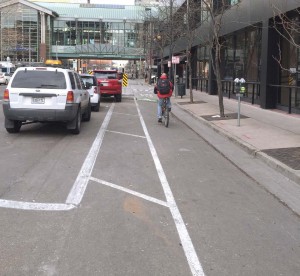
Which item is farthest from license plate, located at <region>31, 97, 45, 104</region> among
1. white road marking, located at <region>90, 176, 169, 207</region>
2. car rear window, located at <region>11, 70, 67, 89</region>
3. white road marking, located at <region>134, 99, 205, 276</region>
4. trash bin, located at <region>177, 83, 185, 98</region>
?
trash bin, located at <region>177, 83, 185, 98</region>

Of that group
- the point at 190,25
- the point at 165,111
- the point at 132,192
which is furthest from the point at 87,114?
the point at 190,25

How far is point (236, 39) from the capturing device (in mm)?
26938

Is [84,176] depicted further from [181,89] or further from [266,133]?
[181,89]

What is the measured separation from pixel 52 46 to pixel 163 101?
86.6 metres

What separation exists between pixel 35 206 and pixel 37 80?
21.6ft

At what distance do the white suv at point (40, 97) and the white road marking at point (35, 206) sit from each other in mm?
5806

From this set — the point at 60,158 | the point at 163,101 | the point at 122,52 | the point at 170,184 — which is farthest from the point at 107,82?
the point at 122,52

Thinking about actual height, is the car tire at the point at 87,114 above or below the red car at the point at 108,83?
below

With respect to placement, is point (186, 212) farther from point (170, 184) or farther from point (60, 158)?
point (60, 158)

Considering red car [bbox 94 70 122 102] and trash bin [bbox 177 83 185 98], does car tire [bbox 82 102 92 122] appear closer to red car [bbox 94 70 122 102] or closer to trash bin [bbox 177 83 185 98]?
red car [bbox 94 70 122 102]

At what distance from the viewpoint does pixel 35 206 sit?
6.09 metres

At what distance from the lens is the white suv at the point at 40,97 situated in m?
11.8

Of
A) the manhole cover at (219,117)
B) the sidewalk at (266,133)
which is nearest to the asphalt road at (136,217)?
the sidewalk at (266,133)

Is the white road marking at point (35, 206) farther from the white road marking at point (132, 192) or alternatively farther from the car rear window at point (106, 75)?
the car rear window at point (106, 75)
